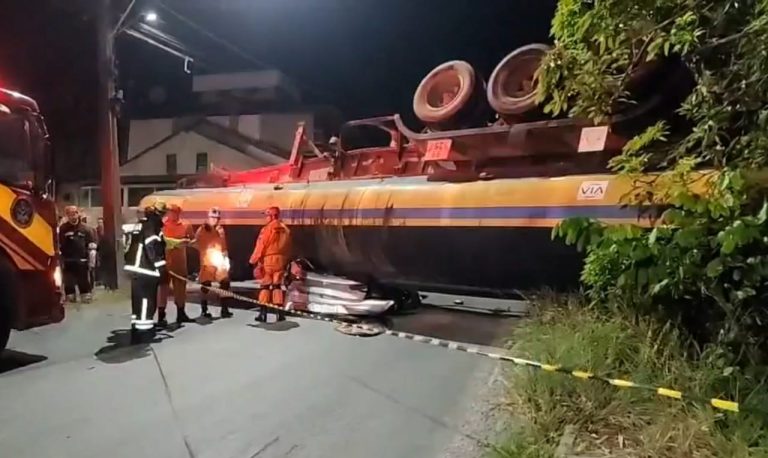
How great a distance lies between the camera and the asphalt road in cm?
393

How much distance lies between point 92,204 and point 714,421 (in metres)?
21.5

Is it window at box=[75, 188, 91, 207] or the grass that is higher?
window at box=[75, 188, 91, 207]

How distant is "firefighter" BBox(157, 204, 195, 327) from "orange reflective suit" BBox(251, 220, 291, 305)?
3.00 feet

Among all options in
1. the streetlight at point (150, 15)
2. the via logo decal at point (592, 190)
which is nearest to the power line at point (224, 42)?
the streetlight at point (150, 15)

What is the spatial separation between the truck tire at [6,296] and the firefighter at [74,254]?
174 inches

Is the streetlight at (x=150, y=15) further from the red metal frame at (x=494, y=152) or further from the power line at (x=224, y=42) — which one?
the red metal frame at (x=494, y=152)

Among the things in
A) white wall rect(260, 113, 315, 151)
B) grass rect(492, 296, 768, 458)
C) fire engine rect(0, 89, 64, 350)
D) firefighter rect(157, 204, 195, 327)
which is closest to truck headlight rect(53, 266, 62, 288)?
fire engine rect(0, 89, 64, 350)

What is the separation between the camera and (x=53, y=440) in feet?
13.3

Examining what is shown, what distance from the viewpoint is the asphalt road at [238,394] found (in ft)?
12.9

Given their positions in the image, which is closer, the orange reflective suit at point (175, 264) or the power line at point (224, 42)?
the orange reflective suit at point (175, 264)

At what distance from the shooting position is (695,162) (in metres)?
4.14

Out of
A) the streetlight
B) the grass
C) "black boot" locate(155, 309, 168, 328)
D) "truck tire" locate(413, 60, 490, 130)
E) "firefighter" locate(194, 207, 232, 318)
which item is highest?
the streetlight

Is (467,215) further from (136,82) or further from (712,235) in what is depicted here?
(136,82)

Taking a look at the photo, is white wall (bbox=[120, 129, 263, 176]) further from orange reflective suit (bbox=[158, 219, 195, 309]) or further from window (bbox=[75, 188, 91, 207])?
orange reflective suit (bbox=[158, 219, 195, 309])
